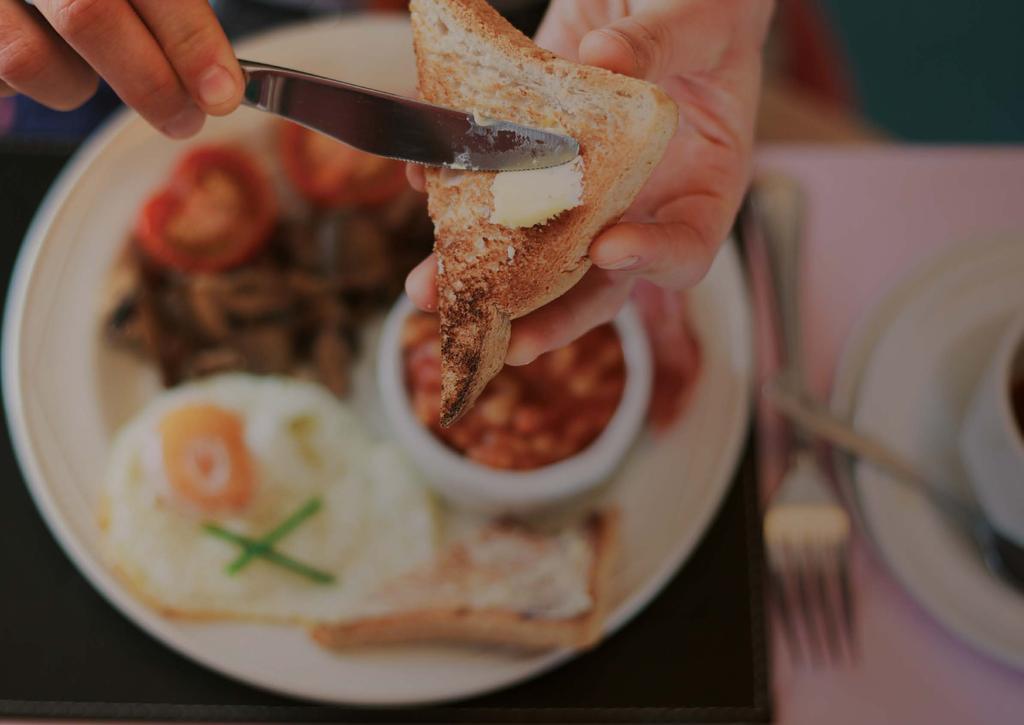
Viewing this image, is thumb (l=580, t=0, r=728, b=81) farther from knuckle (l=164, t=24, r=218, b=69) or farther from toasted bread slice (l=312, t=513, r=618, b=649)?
toasted bread slice (l=312, t=513, r=618, b=649)

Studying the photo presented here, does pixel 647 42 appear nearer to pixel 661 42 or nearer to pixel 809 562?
pixel 661 42

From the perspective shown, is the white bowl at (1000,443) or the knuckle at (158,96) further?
the white bowl at (1000,443)

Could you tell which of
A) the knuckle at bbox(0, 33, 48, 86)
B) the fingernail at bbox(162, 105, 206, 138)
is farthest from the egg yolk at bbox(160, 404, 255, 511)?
the knuckle at bbox(0, 33, 48, 86)

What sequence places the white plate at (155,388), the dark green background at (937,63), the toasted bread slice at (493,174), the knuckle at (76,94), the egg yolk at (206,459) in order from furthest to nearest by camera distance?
the dark green background at (937,63) < the egg yolk at (206,459) < the white plate at (155,388) < the knuckle at (76,94) < the toasted bread slice at (493,174)

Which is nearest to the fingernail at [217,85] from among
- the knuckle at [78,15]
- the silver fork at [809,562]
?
the knuckle at [78,15]

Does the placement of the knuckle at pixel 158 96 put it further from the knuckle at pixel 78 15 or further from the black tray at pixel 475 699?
the black tray at pixel 475 699

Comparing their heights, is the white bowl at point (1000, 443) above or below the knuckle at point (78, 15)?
below
